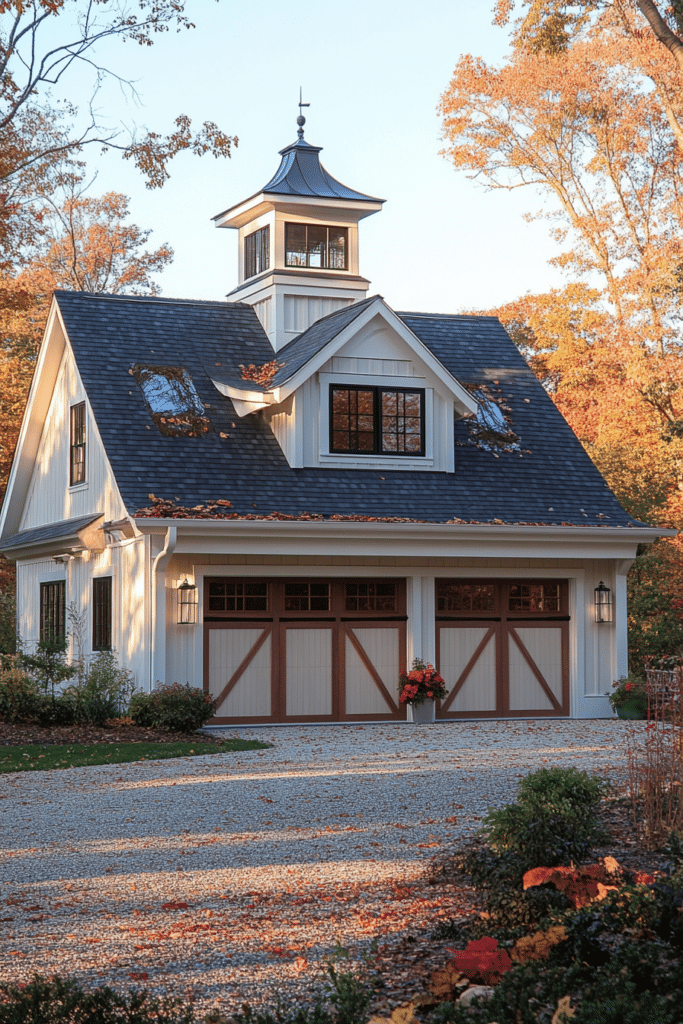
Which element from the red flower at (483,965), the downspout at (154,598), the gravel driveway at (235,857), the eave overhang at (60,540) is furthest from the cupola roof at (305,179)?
the red flower at (483,965)

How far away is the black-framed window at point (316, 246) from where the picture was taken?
2119cm

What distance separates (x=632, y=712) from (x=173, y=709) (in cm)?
719

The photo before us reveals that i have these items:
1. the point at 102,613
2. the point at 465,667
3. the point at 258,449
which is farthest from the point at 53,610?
the point at 465,667

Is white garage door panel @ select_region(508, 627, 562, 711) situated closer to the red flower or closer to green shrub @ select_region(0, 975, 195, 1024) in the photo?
the red flower

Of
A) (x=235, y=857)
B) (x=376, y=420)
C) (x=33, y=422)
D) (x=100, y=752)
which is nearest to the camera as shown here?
(x=235, y=857)

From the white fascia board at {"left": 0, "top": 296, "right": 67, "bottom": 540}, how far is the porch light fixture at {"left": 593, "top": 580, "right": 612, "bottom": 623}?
31.0 ft

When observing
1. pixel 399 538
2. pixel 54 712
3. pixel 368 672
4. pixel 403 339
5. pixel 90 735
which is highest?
pixel 403 339

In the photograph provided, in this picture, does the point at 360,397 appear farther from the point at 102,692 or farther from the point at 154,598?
the point at 102,692

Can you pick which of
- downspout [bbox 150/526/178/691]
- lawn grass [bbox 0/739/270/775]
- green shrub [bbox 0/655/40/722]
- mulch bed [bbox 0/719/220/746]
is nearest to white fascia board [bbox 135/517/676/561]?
downspout [bbox 150/526/178/691]

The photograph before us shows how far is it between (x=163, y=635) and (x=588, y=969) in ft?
40.7

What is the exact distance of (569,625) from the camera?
19094 mm

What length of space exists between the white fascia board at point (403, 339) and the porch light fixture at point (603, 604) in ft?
11.4

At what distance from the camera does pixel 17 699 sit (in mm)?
16781

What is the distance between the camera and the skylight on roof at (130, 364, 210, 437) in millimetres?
18344
